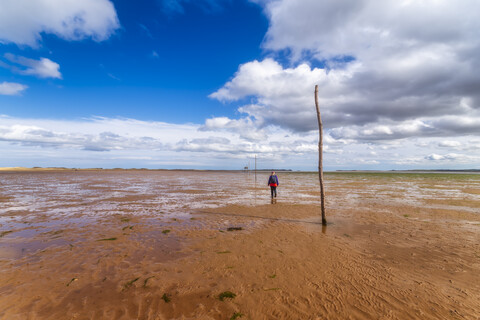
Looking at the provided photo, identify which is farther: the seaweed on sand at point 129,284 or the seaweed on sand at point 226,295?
the seaweed on sand at point 129,284

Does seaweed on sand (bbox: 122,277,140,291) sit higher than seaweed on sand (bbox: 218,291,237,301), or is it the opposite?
seaweed on sand (bbox: 122,277,140,291)

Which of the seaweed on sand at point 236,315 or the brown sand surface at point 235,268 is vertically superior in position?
the brown sand surface at point 235,268

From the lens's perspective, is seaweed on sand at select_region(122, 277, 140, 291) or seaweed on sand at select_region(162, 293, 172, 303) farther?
seaweed on sand at select_region(122, 277, 140, 291)

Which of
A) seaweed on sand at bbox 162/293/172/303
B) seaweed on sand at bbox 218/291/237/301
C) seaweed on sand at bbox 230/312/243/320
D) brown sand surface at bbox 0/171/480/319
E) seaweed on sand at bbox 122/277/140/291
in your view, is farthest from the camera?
seaweed on sand at bbox 122/277/140/291

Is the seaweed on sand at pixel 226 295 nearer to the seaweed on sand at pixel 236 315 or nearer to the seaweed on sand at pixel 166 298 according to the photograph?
the seaweed on sand at pixel 236 315

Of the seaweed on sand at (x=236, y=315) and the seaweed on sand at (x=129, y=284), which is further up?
the seaweed on sand at (x=129, y=284)

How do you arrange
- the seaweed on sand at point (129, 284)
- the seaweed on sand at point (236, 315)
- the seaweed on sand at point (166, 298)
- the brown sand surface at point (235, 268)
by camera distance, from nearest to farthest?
the seaweed on sand at point (236, 315)
the brown sand surface at point (235, 268)
the seaweed on sand at point (166, 298)
the seaweed on sand at point (129, 284)

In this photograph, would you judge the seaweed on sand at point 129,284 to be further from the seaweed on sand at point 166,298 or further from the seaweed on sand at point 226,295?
the seaweed on sand at point 226,295

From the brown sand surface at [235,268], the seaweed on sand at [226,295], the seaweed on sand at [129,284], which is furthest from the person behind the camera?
the seaweed on sand at [129,284]

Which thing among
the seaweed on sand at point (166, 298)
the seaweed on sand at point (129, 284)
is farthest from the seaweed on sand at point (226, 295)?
the seaweed on sand at point (129, 284)

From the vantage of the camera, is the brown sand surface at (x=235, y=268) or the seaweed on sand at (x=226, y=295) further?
the seaweed on sand at (x=226, y=295)

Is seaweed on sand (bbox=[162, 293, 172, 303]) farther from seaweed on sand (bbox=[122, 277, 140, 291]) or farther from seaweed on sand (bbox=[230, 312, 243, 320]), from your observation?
seaweed on sand (bbox=[230, 312, 243, 320])

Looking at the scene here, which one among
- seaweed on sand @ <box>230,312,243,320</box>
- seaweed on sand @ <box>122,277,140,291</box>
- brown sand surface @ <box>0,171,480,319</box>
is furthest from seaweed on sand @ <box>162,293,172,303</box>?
seaweed on sand @ <box>230,312,243,320</box>

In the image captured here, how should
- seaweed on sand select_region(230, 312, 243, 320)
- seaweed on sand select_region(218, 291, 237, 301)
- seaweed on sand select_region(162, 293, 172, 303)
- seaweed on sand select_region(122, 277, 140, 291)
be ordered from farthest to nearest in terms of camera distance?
seaweed on sand select_region(122, 277, 140, 291) → seaweed on sand select_region(218, 291, 237, 301) → seaweed on sand select_region(162, 293, 172, 303) → seaweed on sand select_region(230, 312, 243, 320)
